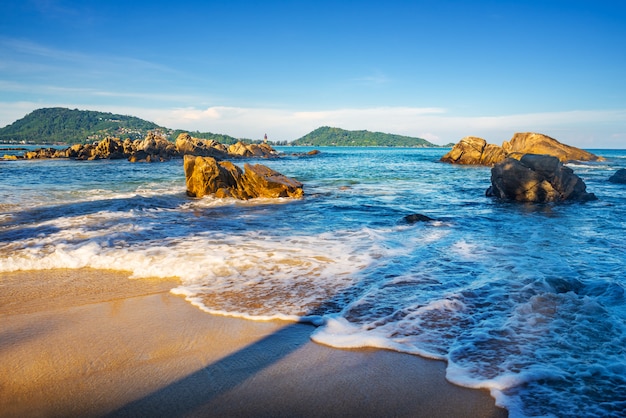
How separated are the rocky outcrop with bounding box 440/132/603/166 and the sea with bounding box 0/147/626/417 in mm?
37793

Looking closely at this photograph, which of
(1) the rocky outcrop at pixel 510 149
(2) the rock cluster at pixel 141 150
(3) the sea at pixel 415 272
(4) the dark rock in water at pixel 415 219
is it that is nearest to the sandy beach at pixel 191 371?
(3) the sea at pixel 415 272

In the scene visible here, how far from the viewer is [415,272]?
255 inches

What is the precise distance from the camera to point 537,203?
15305 millimetres

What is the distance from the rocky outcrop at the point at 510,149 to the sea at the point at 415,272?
37.8m

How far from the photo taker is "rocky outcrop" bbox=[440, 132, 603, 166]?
47.9 metres

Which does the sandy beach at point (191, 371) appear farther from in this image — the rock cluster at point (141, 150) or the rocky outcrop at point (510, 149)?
the rock cluster at point (141, 150)

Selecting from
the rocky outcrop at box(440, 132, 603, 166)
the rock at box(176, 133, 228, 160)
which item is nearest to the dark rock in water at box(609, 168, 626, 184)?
the rocky outcrop at box(440, 132, 603, 166)

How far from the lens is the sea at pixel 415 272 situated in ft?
11.7

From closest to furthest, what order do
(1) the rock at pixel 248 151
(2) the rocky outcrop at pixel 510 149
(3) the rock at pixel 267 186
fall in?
(3) the rock at pixel 267 186, (2) the rocky outcrop at pixel 510 149, (1) the rock at pixel 248 151

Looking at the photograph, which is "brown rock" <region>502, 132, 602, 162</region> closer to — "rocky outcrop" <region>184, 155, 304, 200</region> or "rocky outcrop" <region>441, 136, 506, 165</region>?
"rocky outcrop" <region>441, 136, 506, 165</region>

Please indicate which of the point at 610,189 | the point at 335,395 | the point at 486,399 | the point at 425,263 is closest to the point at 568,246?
the point at 425,263

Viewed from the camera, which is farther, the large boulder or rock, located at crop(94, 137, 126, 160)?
rock, located at crop(94, 137, 126, 160)

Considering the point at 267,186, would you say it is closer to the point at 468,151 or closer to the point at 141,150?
the point at 468,151

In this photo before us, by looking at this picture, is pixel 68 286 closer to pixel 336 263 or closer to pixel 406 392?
pixel 336 263
